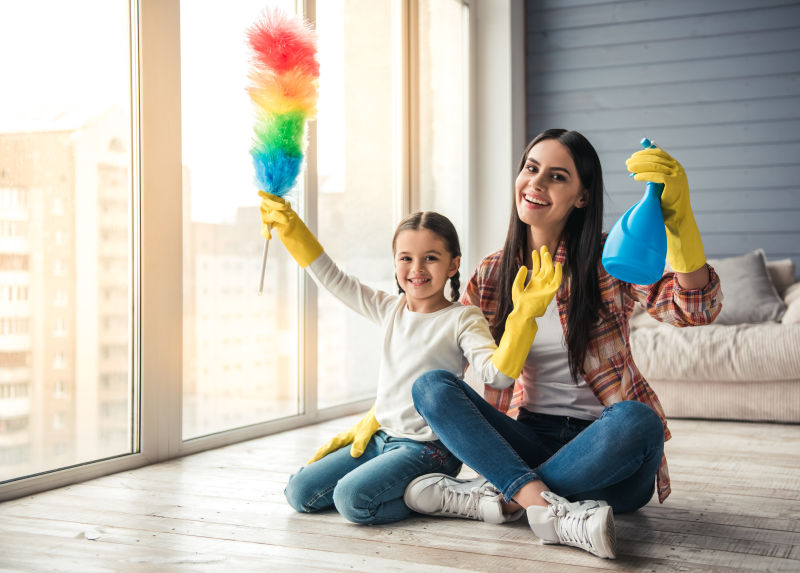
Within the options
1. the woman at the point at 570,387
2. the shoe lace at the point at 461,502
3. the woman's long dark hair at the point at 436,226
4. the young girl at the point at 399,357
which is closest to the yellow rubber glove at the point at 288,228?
the young girl at the point at 399,357

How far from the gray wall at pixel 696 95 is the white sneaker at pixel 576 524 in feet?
10.8

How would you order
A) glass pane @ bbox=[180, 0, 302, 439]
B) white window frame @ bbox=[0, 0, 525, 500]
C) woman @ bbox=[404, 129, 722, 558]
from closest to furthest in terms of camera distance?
woman @ bbox=[404, 129, 722, 558], white window frame @ bbox=[0, 0, 525, 500], glass pane @ bbox=[180, 0, 302, 439]

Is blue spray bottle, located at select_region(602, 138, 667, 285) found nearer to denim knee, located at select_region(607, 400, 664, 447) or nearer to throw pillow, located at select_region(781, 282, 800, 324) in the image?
denim knee, located at select_region(607, 400, 664, 447)

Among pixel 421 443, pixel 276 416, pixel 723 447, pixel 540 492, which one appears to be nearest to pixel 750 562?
pixel 540 492

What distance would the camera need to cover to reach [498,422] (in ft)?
6.03

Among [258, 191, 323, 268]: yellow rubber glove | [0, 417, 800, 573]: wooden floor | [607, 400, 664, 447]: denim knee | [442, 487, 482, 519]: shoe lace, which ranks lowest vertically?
[0, 417, 800, 573]: wooden floor

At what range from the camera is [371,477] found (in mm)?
1818

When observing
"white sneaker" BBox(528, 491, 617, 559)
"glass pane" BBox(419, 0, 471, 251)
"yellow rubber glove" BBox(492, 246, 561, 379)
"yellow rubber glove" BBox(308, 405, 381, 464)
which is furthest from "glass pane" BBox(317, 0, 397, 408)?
"white sneaker" BBox(528, 491, 617, 559)

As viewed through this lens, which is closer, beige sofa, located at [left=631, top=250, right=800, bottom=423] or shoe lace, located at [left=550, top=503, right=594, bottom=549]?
shoe lace, located at [left=550, top=503, right=594, bottom=549]

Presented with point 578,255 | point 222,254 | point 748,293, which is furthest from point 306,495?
point 748,293

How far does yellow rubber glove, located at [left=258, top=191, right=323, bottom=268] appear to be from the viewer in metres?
1.92

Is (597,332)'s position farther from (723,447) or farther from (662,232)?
(723,447)

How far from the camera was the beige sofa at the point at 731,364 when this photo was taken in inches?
134

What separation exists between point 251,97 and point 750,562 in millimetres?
1393
